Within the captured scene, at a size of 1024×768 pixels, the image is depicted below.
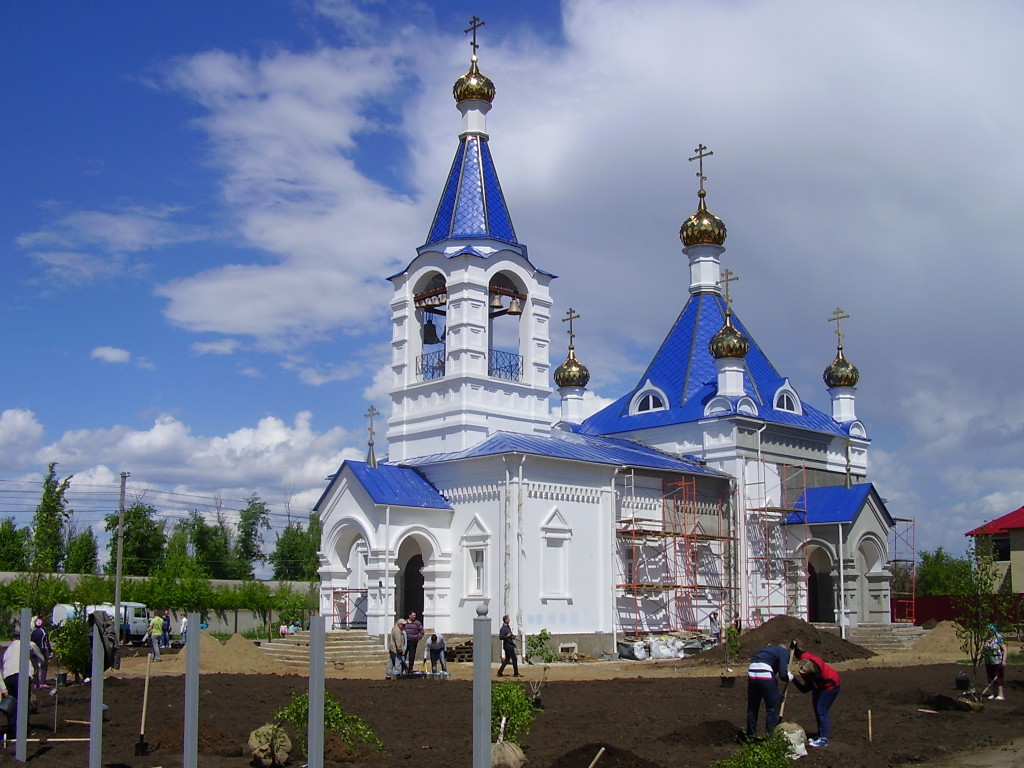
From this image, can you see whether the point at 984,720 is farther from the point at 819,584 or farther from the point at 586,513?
the point at 819,584

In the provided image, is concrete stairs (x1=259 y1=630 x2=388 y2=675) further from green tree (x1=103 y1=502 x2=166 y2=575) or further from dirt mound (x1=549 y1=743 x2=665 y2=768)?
green tree (x1=103 y1=502 x2=166 y2=575)

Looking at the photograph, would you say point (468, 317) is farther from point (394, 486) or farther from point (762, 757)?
point (762, 757)

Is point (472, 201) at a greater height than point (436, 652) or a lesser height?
greater

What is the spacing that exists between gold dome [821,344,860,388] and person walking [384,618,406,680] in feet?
56.7

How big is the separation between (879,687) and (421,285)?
43.8ft

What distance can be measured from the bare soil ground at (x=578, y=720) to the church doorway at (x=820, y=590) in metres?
9.26

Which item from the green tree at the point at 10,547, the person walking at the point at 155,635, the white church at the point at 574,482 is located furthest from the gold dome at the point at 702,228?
the green tree at the point at 10,547

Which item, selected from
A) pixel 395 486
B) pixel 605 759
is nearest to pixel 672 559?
pixel 395 486

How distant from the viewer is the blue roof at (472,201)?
24.4 metres

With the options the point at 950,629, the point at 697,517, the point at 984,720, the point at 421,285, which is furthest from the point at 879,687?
the point at 421,285

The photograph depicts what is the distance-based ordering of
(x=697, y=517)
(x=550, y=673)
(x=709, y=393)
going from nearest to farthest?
1. (x=550, y=673)
2. (x=697, y=517)
3. (x=709, y=393)

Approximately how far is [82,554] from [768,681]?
4378 cm

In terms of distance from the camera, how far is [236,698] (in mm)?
13953

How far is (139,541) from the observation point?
49.9m
